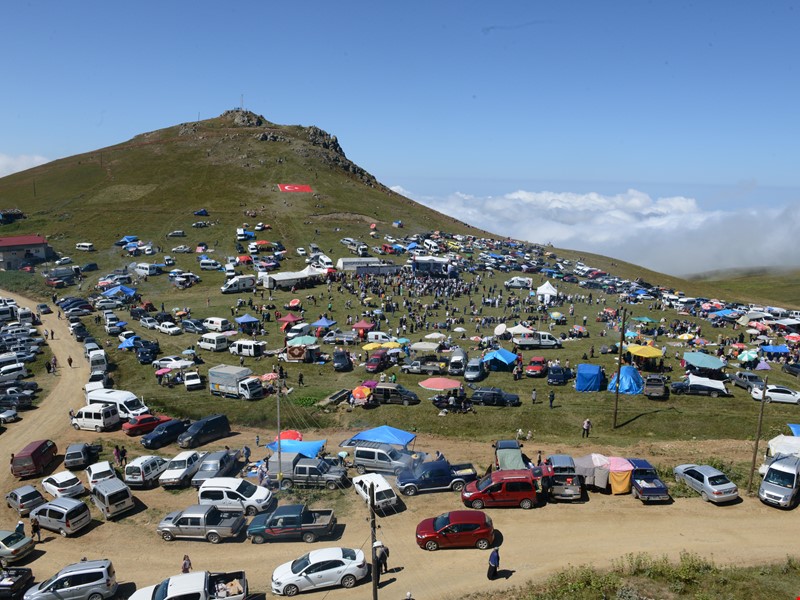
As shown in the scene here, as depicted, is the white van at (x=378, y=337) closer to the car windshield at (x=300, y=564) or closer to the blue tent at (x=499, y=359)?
the blue tent at (x=499, y=359)

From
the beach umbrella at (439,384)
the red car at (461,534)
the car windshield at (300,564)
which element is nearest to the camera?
the car windshield at (300,564)

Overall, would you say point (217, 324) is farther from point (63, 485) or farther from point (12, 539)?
point (12, 539)

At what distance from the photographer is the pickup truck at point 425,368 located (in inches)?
1758

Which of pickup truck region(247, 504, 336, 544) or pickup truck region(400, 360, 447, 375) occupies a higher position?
pickup truck region(400, 360, 447, 375)

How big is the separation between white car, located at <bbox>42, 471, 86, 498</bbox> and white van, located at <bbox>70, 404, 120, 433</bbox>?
8.16m

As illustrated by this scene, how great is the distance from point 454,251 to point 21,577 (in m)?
82.4

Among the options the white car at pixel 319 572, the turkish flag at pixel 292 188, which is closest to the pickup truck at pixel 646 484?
the white car at pixel 319 572

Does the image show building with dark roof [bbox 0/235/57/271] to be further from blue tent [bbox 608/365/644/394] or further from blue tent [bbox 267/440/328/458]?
blue tent [bbox 608/365/644/394]

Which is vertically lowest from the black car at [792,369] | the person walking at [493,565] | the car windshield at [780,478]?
the person walking at [493,565]

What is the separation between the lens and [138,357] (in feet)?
163

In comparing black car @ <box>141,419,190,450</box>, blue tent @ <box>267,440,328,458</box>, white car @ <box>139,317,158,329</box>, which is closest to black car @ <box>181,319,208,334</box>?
white car @ <box>139,317,158,329</box>

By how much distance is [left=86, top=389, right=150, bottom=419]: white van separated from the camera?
125 ft

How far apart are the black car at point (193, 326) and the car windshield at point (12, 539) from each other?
33327 mm

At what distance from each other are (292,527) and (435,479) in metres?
7.53
